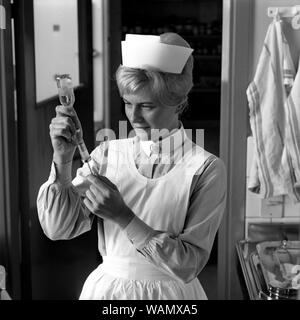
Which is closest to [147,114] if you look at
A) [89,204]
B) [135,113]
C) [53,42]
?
[135,113]

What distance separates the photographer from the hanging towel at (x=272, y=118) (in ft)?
2.32

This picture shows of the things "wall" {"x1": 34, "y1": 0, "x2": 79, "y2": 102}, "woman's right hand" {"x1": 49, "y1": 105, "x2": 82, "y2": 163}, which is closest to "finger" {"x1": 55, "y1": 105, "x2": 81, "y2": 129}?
"woman's right hand" {"x1": 49, "y1": 105, "x2": 82, "y2": 163}

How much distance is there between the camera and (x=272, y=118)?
2.41ft

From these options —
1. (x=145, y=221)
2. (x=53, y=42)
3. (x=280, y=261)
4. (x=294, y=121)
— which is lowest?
(x=280, y=261)

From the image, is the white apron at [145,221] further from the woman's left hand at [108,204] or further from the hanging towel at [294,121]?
the hanging towel at [294,121]

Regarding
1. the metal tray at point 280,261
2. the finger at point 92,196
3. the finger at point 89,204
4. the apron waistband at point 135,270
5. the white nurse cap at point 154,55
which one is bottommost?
the metal tray at point 280,261

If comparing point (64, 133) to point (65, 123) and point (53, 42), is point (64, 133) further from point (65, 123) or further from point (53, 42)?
point (53, 42)

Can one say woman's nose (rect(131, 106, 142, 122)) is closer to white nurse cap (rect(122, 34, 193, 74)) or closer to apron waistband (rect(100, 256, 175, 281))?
white nurse cap (rect(122, 34, 193, 74))

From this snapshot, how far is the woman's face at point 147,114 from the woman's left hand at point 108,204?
8cm

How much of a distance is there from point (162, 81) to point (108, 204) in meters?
0.15

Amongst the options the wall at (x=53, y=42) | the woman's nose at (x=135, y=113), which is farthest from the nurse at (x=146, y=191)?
the wall at (x=53, y=42)

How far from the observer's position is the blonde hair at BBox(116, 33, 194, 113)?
1.80 ft

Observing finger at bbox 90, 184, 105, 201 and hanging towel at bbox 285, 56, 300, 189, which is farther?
hanging towel at bbox 285, 56, 300, 189

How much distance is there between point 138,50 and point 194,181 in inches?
6.5
